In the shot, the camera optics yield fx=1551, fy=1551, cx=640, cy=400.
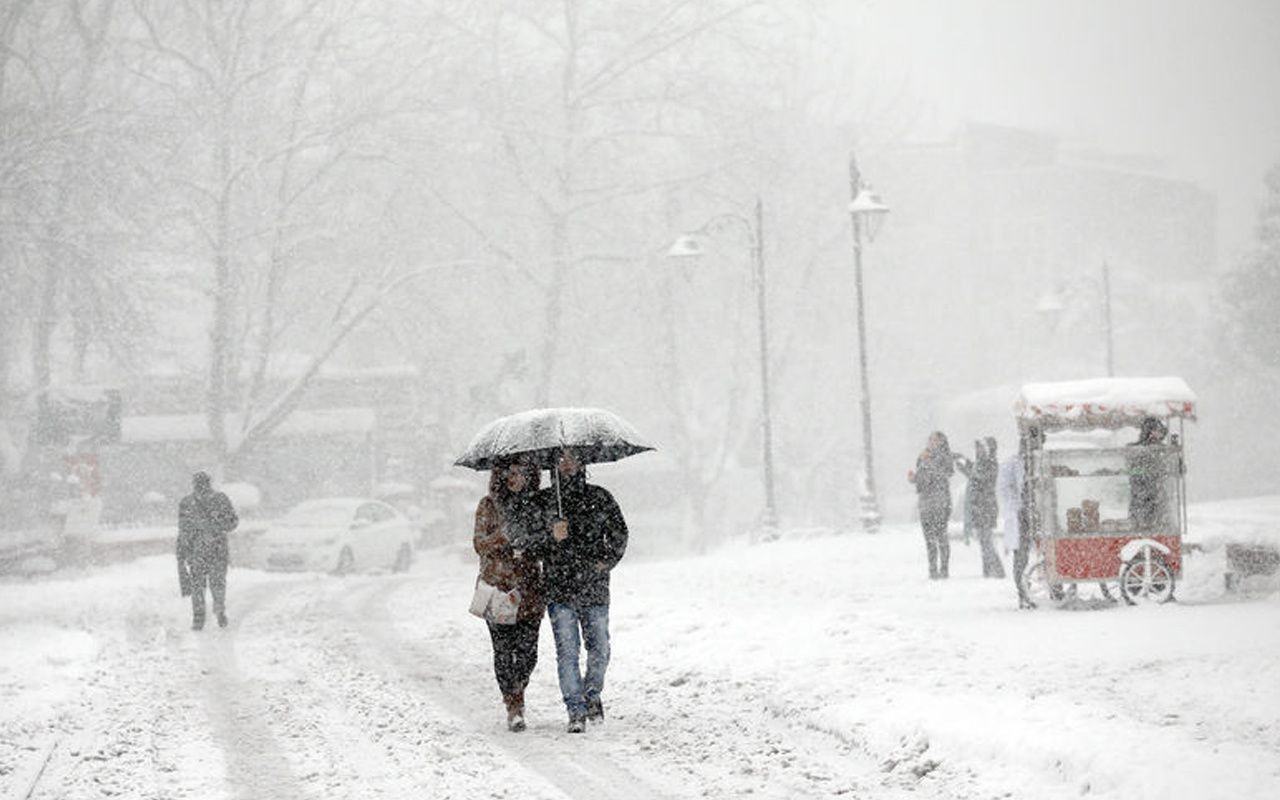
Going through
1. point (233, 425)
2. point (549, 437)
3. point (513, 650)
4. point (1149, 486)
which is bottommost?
point (513, 650)

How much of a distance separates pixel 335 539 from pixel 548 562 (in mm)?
19940

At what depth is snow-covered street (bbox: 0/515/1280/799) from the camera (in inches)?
341

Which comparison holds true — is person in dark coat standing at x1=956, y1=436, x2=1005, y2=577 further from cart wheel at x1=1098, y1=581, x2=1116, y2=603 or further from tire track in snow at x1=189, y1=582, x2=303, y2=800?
tire track in snow at x1=189, y1=582, x2=303, y2=800

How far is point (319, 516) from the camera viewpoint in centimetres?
3056

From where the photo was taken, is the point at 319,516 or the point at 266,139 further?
the point at 266,139

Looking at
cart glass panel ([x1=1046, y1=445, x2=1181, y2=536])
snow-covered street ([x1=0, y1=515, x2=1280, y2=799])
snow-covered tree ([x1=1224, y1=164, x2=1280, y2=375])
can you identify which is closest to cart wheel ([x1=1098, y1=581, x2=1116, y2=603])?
snow-covered street ([x1=0, y1=515, x2=1280, y2=799])

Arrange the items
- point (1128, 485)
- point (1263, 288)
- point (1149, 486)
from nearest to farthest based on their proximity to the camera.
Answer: point (1149, 486), point (1128, 485), point (1263, 288)

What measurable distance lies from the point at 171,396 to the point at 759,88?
21180 mm

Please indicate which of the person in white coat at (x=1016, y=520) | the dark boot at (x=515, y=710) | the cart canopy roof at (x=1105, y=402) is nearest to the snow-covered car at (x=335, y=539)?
the person in white coat at (x=1016, y=520)

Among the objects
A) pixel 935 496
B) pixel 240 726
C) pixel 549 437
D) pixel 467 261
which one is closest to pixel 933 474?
pixel 935 496

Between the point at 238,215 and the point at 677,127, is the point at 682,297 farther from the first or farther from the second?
the point at 238,215

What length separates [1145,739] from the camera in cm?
848

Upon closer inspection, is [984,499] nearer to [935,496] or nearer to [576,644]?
[935,496]

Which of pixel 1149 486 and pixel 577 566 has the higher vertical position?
pixel 1149 486
